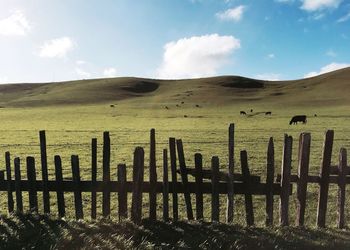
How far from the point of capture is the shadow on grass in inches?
308

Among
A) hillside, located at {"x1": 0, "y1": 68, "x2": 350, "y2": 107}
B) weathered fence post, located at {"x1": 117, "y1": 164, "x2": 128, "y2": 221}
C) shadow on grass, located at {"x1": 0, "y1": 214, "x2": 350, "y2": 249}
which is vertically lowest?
shadow on grass, located at {"x1": 0, "y1": 214, "x2": 350, "y2": 249}

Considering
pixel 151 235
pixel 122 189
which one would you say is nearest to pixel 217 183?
pixel 151 235

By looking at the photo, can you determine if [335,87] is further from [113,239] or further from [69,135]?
[113,239]

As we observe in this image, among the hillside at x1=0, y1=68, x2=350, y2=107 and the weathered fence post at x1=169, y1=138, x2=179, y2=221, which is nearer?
the weathered fence post at x1=169, y1=138, x2=179, y2=221

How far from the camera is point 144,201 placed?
14125 millimetres

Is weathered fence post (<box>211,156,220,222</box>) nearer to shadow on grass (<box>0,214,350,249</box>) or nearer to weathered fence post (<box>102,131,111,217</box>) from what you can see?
shadow on grass (<box>0,214,350,249</box>)

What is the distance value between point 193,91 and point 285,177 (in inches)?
5360

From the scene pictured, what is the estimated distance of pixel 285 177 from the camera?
9328 mm

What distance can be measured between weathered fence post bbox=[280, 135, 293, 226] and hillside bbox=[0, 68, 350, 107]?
93608mm

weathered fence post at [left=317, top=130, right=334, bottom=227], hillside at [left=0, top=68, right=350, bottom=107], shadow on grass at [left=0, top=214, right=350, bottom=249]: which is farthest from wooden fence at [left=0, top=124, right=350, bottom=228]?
hillside at [left=0, top=68, right=350, bottom=107]

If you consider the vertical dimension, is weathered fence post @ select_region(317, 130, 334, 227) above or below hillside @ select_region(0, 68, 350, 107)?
below

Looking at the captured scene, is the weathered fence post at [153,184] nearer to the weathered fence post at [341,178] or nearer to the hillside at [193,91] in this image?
the weathered fence post at [341,178]

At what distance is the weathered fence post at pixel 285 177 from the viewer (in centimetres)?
922

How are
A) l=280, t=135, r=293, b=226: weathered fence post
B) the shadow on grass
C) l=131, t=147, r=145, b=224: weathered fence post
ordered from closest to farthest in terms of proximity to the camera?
the shadow on grass → l=131, t=147, r=145, b=224: weathered fence post → l=280, t=135, r=293, b=226: weathered fence post
